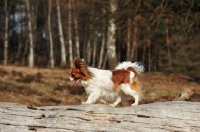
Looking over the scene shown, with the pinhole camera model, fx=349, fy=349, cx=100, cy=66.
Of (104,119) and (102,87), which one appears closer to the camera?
(104,119)

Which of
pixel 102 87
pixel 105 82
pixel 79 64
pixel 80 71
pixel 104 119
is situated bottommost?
pixel 104 119

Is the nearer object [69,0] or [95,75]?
[95,75]

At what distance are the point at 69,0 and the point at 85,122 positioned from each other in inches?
1339

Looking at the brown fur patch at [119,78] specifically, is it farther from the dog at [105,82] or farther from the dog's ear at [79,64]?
the dog's ear at [79,64]

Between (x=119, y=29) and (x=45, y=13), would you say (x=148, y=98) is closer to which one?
(x=119, y=29)

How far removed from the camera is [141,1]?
19828 mm

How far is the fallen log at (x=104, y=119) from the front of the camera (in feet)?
17.7

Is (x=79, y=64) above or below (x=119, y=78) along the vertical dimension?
above

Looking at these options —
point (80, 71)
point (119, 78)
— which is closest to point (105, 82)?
point (119, 78)

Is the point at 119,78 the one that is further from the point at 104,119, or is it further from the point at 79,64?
the point at 104,119

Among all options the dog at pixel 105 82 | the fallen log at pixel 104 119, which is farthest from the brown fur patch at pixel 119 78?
the fallen log at pixel 104 119

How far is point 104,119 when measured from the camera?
5484mm

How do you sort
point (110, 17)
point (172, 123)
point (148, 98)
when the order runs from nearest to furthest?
point (172, 123), point (148, 98), point (110, 17)

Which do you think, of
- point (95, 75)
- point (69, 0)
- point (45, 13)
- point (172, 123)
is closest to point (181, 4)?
point (95, 75)
